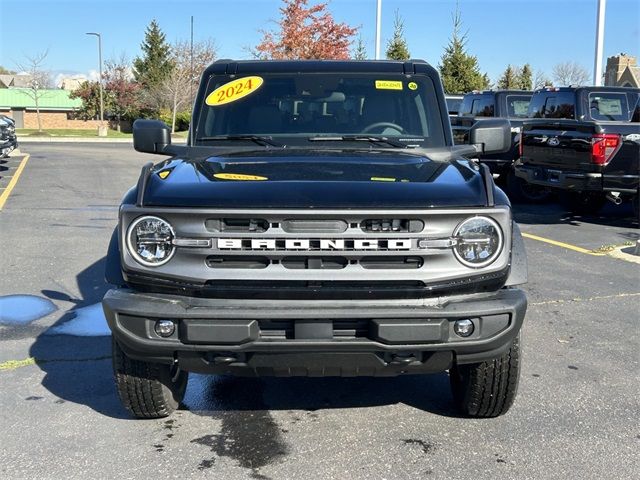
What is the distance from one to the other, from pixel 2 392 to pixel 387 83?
10.1 feet

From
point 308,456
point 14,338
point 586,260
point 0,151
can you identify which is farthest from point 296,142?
point 0,151

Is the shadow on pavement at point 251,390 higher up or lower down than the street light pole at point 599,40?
lower down

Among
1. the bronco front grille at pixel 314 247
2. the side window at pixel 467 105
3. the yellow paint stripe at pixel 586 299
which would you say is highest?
the side window at pixel 467 105

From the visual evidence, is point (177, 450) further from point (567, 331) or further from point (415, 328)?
point (567, 331)

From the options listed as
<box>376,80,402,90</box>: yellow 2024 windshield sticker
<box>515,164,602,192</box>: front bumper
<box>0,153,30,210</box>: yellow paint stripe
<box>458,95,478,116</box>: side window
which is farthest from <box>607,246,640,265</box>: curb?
<box>0,153,30,210</box>: yellow paint stripe

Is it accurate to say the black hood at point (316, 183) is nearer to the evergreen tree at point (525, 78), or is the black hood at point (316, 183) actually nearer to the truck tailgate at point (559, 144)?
the truck tailgate at point (559, 144)

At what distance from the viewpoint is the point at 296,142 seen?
14.0 feet

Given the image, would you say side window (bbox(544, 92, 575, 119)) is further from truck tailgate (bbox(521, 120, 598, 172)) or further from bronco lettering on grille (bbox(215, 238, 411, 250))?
bronco lettering on grille (bbox(215, 238, 411, 250))

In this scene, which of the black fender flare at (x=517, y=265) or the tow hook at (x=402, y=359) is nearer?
the tow hook at (x=402, y=359)

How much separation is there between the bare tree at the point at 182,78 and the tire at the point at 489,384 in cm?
4367

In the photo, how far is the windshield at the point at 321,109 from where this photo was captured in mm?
4371

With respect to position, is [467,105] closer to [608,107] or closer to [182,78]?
[608,107]

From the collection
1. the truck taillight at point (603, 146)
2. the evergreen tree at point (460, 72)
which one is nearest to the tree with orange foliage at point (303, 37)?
the evergreen tree at point (460, 72)

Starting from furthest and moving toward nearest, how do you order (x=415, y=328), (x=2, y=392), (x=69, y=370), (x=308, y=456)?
(x=69, y=370) < (x=2, y=392) < (x=308, y=456) < (x=415, y=328)
